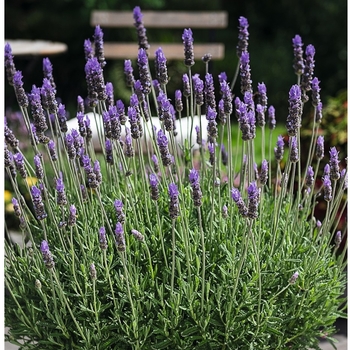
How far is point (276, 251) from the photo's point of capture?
2.43 m

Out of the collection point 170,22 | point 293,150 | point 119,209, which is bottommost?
point 119,209

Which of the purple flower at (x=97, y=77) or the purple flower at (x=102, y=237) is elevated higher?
the purple flower at (x=97, y=77)

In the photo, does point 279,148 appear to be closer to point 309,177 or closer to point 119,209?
point 309,177

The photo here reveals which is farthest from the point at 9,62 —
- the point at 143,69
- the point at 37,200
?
the point at 37,200

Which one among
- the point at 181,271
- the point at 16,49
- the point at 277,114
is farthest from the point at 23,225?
the point at 277,114

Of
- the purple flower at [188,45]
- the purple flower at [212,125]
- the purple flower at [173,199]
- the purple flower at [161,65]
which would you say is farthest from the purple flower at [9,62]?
the purple flower at [173,199]

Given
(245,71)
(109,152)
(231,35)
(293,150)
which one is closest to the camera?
(293,150)

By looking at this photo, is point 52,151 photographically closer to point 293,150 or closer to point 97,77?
point 97,77

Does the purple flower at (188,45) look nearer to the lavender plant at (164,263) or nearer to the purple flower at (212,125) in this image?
the lavender plant at (164,263)

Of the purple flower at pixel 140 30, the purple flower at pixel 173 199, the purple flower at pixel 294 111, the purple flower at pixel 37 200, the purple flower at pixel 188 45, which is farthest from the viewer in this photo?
the purple flower at pixel 140 30

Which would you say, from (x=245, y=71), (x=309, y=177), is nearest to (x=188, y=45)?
(x=245, y=71)

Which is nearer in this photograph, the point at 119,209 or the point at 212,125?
the point at 119,209

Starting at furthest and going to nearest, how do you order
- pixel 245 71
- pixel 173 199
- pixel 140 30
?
pixel 140 30 < pixel 245 71 < pixel 173 199

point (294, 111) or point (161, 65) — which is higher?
point (161, 65)
